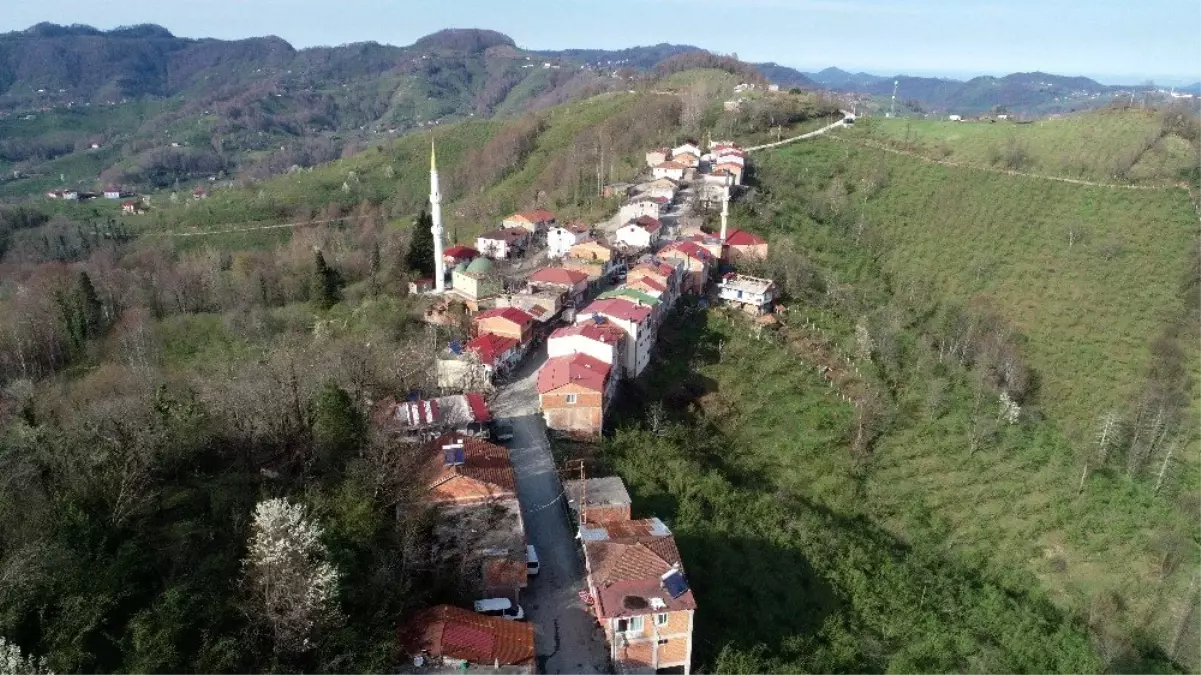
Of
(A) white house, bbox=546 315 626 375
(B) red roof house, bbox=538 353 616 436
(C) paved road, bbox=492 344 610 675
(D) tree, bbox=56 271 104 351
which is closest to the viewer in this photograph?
(C) paved road, bbox=492 344 610 675

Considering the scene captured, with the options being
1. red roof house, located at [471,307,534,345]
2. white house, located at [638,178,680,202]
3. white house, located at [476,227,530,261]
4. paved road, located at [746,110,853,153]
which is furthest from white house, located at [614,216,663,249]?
paved road, located at [746,110,853,153]

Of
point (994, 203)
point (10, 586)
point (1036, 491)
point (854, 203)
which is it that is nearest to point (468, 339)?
point (10, 586)

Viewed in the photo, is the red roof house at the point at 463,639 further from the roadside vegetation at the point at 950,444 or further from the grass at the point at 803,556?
the roadside vegetation at the point at 950,444

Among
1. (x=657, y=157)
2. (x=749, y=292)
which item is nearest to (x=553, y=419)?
(x=749, y=292)

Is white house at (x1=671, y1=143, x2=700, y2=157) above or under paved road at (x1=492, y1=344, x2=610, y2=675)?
above

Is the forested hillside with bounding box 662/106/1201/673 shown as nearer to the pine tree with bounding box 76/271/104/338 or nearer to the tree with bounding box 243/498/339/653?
the tree with bounding box 243/498/339/653

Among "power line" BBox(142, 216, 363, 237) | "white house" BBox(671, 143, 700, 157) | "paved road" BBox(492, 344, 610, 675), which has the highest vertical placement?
"white house" BBox(671, 143, 700, 157)

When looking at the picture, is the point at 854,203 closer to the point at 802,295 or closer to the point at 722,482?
the point at 802,295
